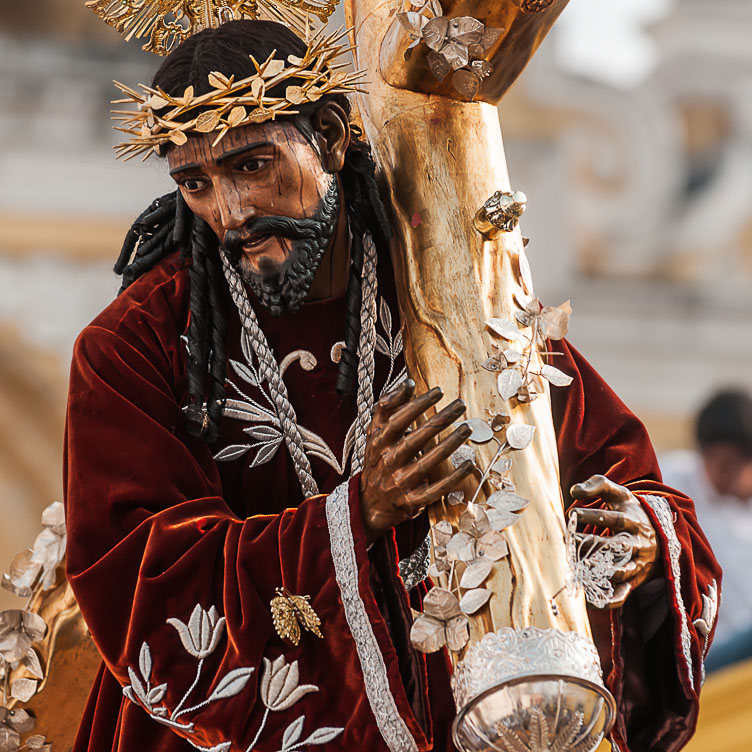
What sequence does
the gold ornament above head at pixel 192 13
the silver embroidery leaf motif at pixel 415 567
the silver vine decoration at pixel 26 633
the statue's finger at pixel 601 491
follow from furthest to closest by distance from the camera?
the silver vine decoration at pixel 26 633
the gold ornament above head at pixel 192 13
the silver embroidery leaf motif at pixel 415 567
the statue's finger at pixel 601 491

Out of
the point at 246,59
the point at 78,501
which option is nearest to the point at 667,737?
the point at 78,501

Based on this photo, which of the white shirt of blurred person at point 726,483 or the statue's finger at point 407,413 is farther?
the white shirt of blurred person at point 726,483

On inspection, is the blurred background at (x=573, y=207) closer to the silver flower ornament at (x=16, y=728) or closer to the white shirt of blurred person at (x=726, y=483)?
the white shirt of blurred person at (x=726, y=483)

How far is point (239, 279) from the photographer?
2797 millimetres

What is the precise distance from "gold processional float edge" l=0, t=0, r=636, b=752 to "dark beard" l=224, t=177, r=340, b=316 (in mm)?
109

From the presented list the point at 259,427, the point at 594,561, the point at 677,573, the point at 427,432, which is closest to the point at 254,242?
the point at 259,427

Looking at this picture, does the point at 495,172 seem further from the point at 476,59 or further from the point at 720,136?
the point at 720,136

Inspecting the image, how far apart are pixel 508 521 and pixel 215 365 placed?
59 centimetres

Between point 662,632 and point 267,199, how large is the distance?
83cm

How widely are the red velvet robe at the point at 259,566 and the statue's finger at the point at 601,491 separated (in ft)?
0.33

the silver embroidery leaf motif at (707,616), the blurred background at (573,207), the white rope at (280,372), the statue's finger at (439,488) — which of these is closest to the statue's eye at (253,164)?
the white rope at (280,372)

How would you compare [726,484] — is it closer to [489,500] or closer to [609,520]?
[609,520]

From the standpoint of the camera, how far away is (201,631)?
2492 millimetres

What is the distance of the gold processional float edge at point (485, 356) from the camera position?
7.52ft
